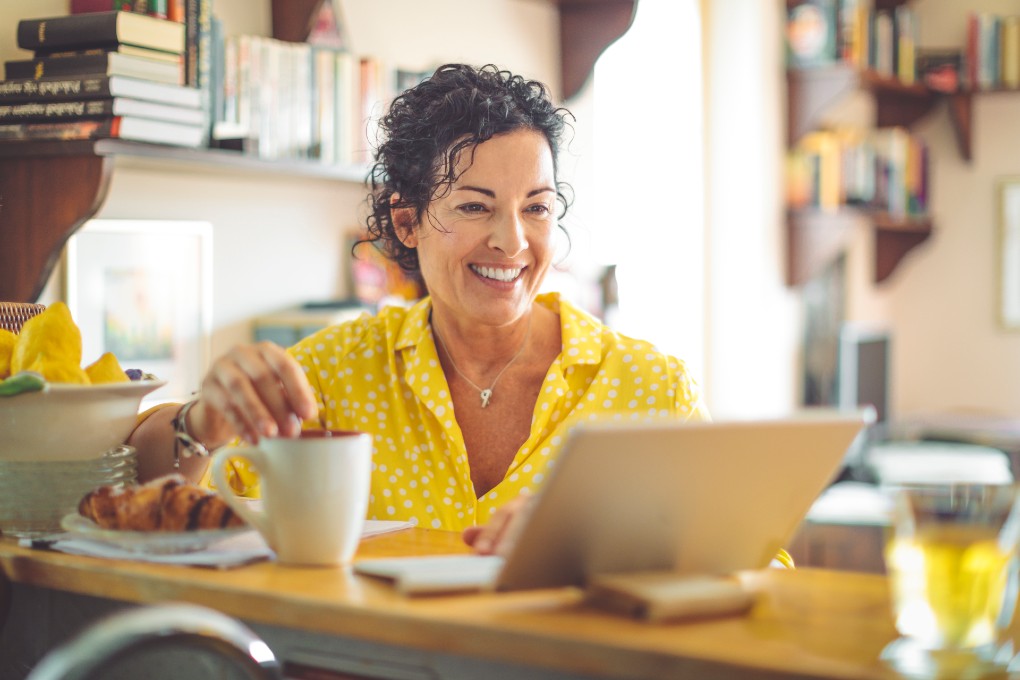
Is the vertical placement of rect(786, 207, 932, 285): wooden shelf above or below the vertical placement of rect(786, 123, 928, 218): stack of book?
below

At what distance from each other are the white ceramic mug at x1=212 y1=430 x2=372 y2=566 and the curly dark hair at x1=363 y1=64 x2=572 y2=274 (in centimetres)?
76

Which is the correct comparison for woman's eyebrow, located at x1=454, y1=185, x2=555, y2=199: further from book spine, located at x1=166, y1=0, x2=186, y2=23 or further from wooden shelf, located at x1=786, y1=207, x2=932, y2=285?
wooden shelf, located at x1=786, y1=207, x2=932, y2=285

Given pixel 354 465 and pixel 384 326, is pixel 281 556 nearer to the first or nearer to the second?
pixel 354 465

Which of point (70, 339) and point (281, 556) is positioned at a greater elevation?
point (70, 339)

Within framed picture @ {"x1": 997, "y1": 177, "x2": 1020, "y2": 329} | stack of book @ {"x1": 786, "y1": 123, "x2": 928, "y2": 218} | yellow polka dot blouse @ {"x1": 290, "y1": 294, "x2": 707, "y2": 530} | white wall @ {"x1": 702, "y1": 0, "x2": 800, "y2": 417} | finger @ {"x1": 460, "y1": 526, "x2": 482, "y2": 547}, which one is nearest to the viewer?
finger @ {"x1": 460, "y1": 526, "x2": 482, "y2": 547}

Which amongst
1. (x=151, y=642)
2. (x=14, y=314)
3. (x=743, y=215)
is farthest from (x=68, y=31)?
(x=743, y=215)

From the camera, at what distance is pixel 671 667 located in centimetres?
76

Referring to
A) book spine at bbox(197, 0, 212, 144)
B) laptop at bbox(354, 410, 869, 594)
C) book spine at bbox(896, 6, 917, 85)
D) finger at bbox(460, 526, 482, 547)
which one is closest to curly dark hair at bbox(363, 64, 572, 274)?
book spine at bbox(197, 0, 212, 144)

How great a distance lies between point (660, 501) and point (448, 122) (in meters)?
0.95

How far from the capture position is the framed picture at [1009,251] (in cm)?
473

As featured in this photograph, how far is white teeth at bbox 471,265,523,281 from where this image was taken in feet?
5.61

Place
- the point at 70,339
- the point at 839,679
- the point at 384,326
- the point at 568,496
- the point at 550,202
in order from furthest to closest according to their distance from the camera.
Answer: the point at 384,326, the point at 550,202, the point at 70,339, the point at 568,496, the point at 839,679

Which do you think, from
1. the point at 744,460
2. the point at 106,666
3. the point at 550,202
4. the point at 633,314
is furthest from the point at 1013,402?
the point at 106,666

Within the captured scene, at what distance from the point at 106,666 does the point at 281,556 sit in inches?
10.7
